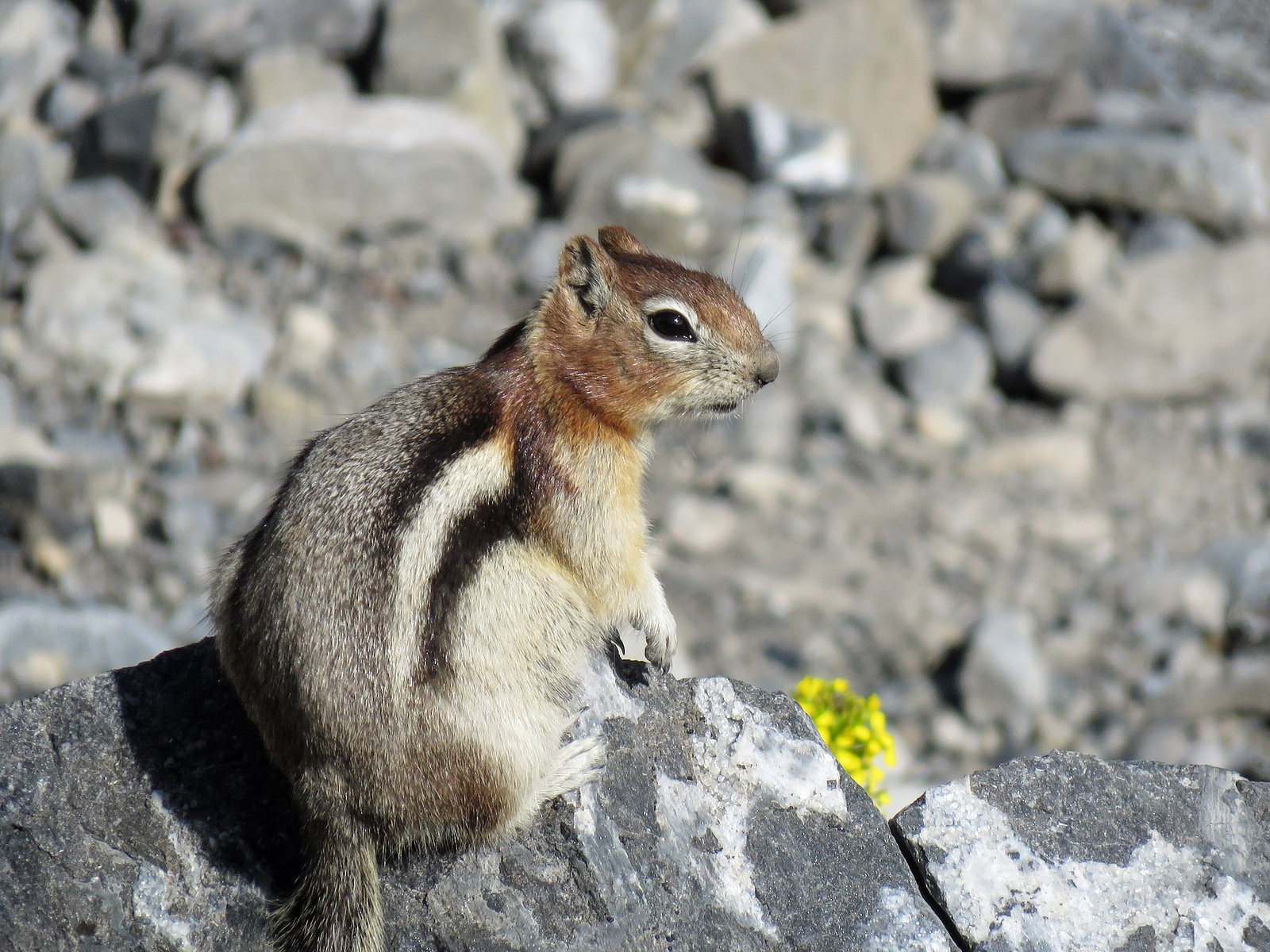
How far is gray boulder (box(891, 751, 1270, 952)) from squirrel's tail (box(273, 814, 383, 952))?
4.59 feet

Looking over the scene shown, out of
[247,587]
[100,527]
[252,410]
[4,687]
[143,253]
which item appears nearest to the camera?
[247,587]

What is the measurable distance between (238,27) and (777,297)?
192 inches

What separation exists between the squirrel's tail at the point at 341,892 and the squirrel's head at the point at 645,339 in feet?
4.32

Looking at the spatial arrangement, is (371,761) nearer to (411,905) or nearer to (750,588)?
(411,905)

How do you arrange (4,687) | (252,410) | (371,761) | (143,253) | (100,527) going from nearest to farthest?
(371,761) → (4,687) → (100,527) → (252,410) → (143,253)

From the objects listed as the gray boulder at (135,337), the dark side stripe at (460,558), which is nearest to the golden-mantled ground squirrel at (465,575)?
the dark side stripe at (460,558)

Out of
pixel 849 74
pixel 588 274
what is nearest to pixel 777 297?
pixel 849 74

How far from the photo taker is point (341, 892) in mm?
2879

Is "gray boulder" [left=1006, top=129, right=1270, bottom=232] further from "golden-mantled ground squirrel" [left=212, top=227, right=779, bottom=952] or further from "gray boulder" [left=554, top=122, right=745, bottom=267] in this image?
"golden-mantled ground squirrel" [left=212, top=227, right=779, bottom=952]

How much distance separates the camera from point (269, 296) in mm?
8281

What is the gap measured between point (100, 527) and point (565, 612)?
4.55 meters

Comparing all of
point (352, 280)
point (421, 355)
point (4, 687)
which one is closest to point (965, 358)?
point (421, 355)

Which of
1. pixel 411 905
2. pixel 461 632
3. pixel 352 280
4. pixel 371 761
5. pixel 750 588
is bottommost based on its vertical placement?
pixel 750 588

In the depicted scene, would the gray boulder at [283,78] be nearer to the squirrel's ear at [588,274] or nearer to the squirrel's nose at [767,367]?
the squirrel's ear at [588,274]
